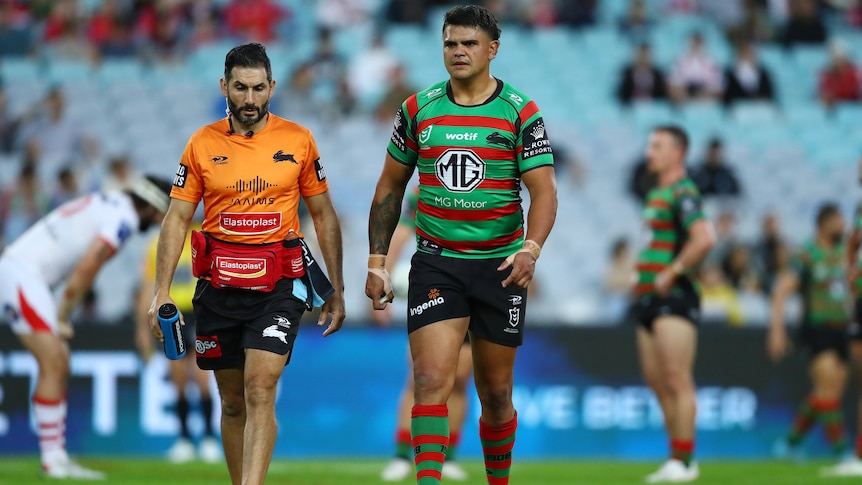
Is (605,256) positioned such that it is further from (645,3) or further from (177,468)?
(177,468)

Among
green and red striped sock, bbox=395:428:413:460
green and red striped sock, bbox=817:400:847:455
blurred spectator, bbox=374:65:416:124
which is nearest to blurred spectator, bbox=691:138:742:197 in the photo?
blurred spectator, bbox=374:65:416:124

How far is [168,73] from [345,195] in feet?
12.9

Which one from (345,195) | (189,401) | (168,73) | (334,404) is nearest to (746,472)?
(334,404)

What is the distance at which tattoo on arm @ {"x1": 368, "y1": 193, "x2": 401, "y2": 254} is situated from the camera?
23.5ft

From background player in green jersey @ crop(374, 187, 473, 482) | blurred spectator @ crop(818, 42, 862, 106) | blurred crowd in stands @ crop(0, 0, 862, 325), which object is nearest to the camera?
background player in green jersey @ crop(374, 187, 473, 482)

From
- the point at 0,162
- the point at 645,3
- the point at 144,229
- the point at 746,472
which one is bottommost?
the point at 746,472

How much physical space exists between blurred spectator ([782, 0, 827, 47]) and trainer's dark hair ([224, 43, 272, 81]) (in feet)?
55.1

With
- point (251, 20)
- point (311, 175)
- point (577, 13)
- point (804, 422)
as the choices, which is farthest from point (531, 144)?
point (577, 13)

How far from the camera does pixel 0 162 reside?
17500 mm

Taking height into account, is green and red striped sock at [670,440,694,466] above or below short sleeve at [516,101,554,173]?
below

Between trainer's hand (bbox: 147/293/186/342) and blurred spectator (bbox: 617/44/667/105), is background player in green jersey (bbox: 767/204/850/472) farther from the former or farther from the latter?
trainer's hand (bbox: 147/293/186/342)

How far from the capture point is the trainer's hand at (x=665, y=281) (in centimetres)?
1013

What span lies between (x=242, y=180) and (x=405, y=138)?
0.93 metres

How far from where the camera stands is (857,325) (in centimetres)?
1187
